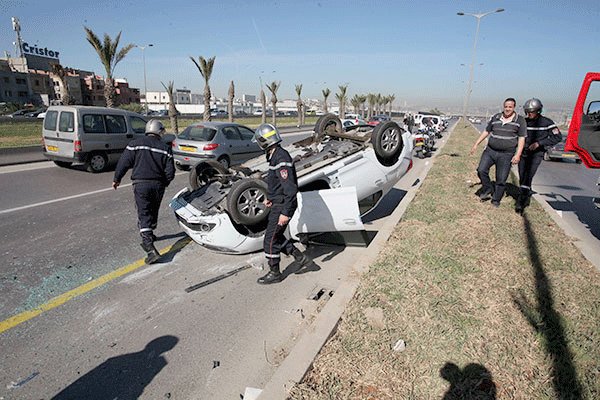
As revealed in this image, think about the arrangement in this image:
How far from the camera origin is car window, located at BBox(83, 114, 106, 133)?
9.74m

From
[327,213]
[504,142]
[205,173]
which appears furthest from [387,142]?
[205,173]

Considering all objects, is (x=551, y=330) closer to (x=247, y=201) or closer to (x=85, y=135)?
(x=247, y=201)

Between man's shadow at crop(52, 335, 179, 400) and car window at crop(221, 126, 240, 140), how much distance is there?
7.80 meters

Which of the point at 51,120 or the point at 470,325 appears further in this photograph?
the point at 51,120

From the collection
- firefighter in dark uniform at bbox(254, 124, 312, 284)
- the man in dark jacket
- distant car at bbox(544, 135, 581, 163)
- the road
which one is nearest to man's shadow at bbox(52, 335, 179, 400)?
the road

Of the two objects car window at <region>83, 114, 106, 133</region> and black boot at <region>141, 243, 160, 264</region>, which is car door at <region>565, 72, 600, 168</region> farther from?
car window at <region>83, 114, 106, 133</region>

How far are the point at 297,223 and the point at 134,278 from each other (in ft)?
6.53

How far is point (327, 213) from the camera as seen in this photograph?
4.29 m

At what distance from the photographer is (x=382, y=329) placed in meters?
2.87

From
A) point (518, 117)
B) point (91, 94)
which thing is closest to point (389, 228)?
point (518, 117)

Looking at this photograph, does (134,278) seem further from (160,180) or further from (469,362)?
(469,362)

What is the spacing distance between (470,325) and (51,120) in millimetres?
11471

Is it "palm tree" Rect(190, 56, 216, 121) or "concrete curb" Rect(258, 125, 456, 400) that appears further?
"palm tree" Rect(190, 56, 216, 121)

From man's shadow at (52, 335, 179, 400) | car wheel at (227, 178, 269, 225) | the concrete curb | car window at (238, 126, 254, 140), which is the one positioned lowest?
man's shadow at (52, 335, 179, 400)
